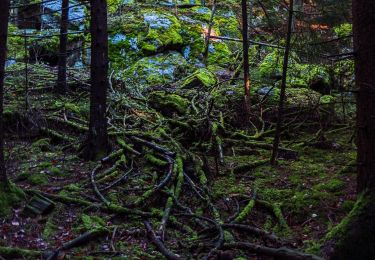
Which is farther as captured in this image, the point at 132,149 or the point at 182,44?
the point at 182,44

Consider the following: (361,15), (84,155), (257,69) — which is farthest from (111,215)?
(257,69)

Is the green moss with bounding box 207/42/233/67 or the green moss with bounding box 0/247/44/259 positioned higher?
the green moss with bounding box 207/42/233/67

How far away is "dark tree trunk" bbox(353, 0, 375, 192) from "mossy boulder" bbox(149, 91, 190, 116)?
7147 mm

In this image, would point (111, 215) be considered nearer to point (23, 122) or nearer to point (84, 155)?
point (84, 155)

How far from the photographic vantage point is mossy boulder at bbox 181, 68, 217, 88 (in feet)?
50.0

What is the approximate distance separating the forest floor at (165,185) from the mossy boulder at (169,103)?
0.24 feet

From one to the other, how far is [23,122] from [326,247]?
769 centimetres

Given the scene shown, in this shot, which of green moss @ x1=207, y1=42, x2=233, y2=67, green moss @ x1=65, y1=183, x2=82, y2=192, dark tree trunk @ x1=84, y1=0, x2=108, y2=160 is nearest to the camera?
green moss @ x1=65, y1=183, x2=82, y2=192

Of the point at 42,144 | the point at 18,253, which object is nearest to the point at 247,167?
the point at 42,144

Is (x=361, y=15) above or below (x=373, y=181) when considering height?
above

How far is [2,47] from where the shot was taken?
5277mm

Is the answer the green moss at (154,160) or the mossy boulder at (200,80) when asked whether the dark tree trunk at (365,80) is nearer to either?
the green moss at (154,160)

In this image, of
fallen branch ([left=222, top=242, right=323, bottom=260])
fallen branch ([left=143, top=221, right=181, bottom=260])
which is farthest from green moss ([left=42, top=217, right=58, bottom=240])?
fallen branch ([left=222, top=242, right=323, bottom=260])

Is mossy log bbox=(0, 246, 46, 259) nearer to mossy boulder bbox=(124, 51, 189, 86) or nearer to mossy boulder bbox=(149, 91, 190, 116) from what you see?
mossy boulder bbox=(149, 91, 190, 116)
